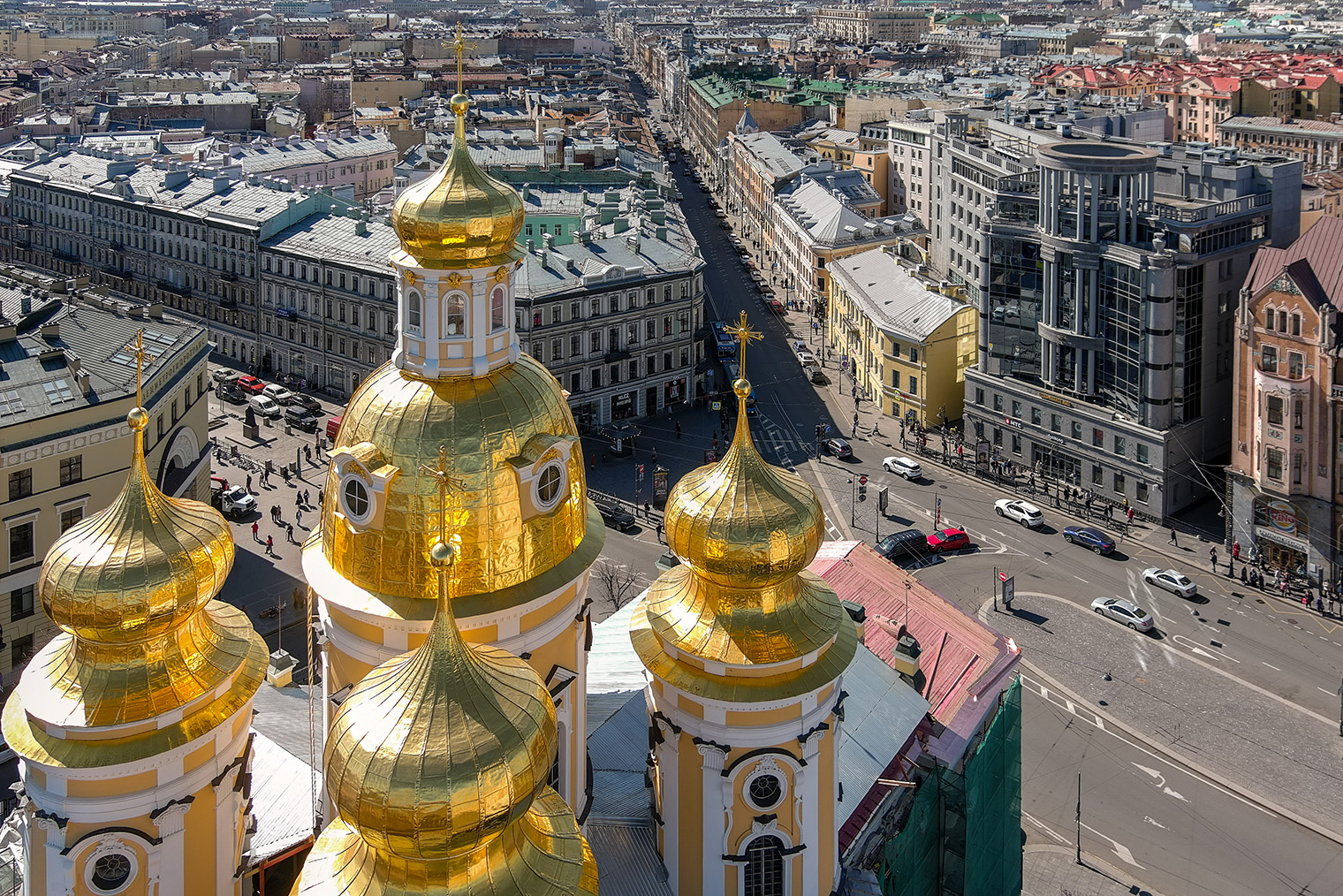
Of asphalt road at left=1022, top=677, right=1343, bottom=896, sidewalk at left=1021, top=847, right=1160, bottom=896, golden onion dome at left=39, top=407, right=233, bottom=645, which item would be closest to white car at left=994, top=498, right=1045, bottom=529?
asphalt road at left=1022, top=677, right=1343, bottom=896

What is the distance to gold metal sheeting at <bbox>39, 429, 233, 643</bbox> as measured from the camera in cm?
2839

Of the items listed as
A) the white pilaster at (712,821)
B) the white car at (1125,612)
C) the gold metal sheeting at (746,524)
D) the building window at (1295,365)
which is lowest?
the white car at (1125,612)

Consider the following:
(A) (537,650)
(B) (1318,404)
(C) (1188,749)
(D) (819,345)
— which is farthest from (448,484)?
(D) (819,345)

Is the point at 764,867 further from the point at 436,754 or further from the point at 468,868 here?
the point at 436,754

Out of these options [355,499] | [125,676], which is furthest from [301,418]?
[355,499]

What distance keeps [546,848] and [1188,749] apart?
39.1m

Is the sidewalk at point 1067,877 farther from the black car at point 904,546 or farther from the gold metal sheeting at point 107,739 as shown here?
the gold metal sheeting at point 107,739

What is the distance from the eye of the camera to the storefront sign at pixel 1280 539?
6994 cm

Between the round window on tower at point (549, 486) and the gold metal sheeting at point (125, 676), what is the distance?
7.67 meters

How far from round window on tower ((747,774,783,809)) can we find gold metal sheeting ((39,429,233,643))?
1282 centimetres

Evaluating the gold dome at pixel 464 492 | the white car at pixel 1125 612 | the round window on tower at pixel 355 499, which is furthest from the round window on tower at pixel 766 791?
the white car at pixel 1125 612

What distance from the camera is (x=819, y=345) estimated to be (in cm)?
11431

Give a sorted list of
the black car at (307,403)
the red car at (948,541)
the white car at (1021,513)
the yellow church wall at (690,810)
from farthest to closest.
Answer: the black car at (307,403) → the white car at (1021,513) → the red car at (948,541) → the yellow church wall at (690,810)

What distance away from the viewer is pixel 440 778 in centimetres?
2203
